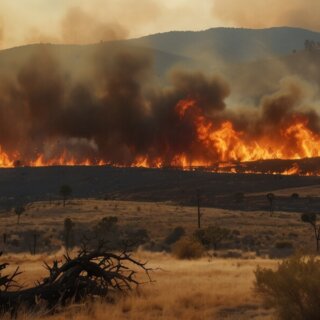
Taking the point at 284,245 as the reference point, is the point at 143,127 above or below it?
above

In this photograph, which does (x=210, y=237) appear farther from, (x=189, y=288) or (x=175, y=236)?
(x=189, y=288)

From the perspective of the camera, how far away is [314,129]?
142750 mm

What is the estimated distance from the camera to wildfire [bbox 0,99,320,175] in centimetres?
13925

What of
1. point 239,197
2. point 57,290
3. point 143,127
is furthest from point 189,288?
point 143,127

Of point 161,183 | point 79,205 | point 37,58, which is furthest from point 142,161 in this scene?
point 79,205

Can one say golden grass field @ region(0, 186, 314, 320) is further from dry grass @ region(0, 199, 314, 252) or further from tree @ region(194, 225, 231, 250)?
tree @ region(194, 225, 231, 250)

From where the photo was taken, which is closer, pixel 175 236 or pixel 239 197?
pixel 175 236

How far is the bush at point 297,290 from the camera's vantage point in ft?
37.9

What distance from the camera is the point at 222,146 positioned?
140m

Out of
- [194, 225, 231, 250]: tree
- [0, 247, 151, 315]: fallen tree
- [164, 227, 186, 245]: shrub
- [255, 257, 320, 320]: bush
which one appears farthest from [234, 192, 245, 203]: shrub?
[255, 257, 320, 320]: bush

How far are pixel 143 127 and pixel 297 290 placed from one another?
129 metres

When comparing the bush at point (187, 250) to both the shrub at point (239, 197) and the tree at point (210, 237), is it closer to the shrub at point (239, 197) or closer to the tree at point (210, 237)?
the tree at point (210, 237)

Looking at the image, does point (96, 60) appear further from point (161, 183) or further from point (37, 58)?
point (161, 183)

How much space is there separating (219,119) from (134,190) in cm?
3994
